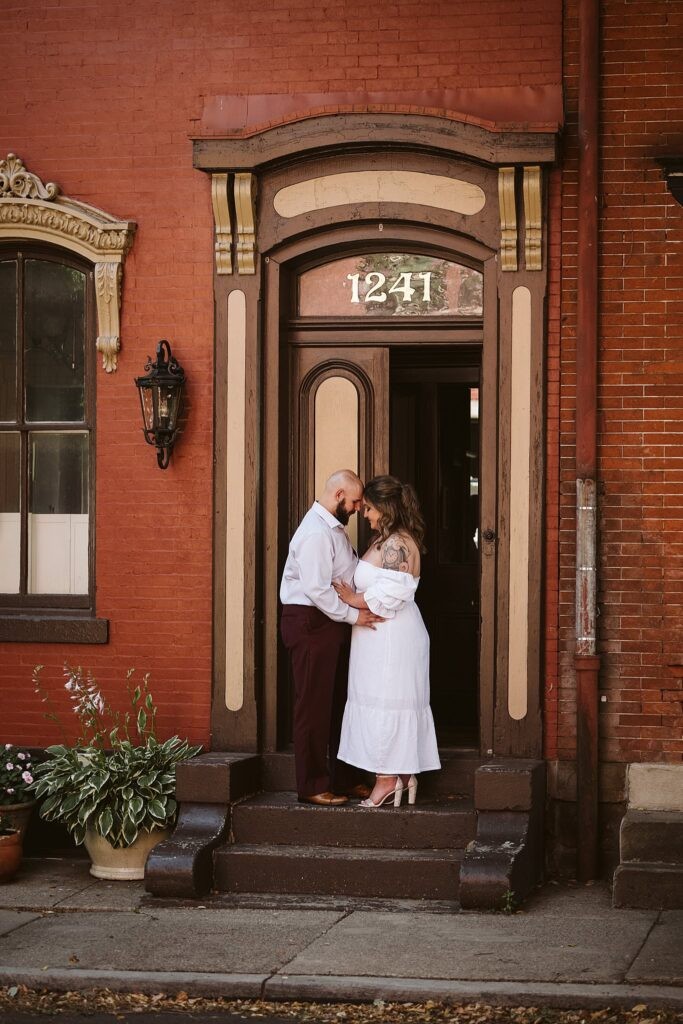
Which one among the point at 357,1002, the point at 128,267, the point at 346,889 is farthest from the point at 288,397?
the point at 357,1002

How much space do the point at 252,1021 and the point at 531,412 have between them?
3.78m

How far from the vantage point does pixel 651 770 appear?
8008 millimetres

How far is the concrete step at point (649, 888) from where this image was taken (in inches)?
293

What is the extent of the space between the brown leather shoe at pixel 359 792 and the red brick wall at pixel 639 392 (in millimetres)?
1127

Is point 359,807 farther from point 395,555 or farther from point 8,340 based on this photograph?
point 8,340

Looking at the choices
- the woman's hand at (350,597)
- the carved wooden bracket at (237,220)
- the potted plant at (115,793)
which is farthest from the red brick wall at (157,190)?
the woman's hand at (350,597)

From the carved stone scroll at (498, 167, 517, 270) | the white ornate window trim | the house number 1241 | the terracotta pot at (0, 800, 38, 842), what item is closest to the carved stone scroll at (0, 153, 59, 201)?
the white ornate window trim

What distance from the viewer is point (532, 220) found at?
824cm

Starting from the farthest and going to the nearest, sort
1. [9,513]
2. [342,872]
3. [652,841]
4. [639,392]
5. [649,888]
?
[9,513] < [639,392] < [342,872] < [652,841] < [649,888]

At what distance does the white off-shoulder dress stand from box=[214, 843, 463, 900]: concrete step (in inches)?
19.9

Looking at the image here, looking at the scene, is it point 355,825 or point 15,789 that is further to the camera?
point 15,789

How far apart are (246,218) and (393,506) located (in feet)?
6.27

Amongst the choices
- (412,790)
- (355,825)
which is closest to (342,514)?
(412,790)

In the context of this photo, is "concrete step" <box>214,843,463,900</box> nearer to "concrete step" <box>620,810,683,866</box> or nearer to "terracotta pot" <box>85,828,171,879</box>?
"terracotta pot" <box>85,828,171,879</box>
